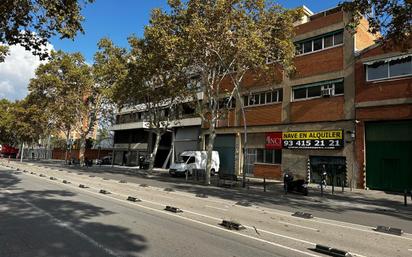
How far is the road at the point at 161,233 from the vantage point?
22.2 ft

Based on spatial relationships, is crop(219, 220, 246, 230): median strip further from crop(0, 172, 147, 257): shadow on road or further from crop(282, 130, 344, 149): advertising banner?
crop(282, 130, 344, 149): advertising banner

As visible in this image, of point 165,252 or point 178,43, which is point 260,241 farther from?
point 178,43

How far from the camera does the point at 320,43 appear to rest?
1197 inches

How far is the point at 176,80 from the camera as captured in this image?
30969 mm

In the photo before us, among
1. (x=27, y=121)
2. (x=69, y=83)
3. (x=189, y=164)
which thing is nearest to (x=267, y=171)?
(x=189, y=164)

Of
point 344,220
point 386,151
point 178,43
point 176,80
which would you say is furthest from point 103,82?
point 344,220

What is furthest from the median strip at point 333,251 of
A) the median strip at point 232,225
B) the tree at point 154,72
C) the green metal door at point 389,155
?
the tree at point 154,72

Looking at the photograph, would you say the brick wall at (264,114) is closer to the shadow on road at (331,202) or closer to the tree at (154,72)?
the tree at (154,72)

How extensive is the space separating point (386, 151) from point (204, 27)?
46.2 ft

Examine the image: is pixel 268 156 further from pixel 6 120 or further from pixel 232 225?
pixel 6 120

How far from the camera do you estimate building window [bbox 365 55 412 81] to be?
80.4 feet

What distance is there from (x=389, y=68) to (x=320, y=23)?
7.24 m

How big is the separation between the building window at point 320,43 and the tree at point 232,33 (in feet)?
14.0

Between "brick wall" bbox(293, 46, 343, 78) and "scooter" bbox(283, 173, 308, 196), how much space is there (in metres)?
10.5
